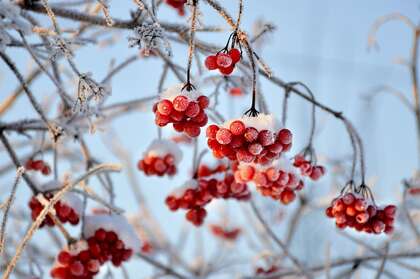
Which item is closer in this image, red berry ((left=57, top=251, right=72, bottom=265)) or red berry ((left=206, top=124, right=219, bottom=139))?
red berry ((left=206, top=124, right=219, bottom=139))

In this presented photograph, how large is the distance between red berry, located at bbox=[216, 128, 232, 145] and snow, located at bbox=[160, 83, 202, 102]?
0.12 metres

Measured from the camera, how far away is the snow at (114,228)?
2.21m

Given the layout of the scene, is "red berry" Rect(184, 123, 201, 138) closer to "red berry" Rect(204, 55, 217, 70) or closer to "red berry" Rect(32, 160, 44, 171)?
"red berry" Rect(204, 55, 217, 70)

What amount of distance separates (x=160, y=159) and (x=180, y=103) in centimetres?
102

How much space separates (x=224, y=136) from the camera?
1.56 meters

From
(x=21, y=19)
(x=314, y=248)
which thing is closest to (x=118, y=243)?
(x=21, y=19)

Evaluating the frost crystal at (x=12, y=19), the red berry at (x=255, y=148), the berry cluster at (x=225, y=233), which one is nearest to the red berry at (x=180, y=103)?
the red berry at (x=255, y=148)

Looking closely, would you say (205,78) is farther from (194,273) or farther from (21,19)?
(194,273)

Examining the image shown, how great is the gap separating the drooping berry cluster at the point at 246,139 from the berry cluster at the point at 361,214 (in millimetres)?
483

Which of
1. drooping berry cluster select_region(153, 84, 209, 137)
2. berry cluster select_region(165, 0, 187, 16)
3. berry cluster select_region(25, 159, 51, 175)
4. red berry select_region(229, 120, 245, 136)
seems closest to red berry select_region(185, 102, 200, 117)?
drooping berry cluster select_region(153, 84, 209, 137)

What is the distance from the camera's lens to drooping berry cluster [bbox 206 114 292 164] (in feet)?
5.14

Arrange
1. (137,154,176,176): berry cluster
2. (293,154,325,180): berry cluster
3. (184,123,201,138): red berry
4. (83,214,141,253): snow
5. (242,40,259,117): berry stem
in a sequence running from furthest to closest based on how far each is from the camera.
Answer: (137,154,176,176): berry cluster, (83,214,141,253): snow, (293,154,325,180): berry cluster, (184,123,201,138): red berry, (242,40,259,117): berry stem

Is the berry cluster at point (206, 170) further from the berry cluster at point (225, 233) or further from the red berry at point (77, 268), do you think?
the berry cluster at point (225, 233)

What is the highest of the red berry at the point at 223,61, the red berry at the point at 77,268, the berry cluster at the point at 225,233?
the berry cluster at the point at 225,233
